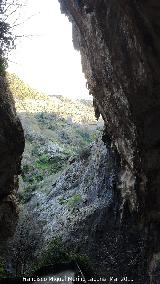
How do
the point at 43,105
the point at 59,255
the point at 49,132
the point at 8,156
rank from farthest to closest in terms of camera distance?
the point at 43,105
the point at 49,132
the point at 8,156
the point at 59,255

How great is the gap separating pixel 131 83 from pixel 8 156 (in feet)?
22.0

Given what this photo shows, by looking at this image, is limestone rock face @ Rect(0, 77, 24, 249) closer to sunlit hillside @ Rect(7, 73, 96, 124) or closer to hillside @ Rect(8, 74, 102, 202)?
hillside @ Rect(8, 74, 102, 202)

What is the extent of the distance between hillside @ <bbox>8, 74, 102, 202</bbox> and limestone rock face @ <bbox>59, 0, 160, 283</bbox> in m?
9.63

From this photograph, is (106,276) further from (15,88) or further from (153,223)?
(15,88)

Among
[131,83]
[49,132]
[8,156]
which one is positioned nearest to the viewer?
[131,83]

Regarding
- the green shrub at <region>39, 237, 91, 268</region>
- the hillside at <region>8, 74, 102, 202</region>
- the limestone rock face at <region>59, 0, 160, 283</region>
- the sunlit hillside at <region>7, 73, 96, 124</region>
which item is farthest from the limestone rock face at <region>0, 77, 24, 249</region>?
the sunlit hillside at <region>7, 73, 96, 124</region>

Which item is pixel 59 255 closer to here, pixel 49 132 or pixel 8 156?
pixel 8 156

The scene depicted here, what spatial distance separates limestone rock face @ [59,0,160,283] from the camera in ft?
36.8

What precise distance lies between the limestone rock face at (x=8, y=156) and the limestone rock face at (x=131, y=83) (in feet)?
11.2

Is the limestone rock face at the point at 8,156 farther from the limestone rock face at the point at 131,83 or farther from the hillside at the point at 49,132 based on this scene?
the hillside at the point at 49,132

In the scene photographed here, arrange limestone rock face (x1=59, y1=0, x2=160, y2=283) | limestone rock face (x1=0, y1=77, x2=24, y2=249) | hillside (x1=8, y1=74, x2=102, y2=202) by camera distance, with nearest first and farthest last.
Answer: limestone rock face (x1=59, y1=0, x2=160, y2=283) < limestone rock face (x1=0, y1=77, x2=24, y2=249) < hillside (x1=8, y1=74, x2=102, y2=202)

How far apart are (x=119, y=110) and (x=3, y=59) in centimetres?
463

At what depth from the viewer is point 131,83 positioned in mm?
12430

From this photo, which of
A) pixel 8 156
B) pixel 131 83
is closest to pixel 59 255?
pixel 8 156
